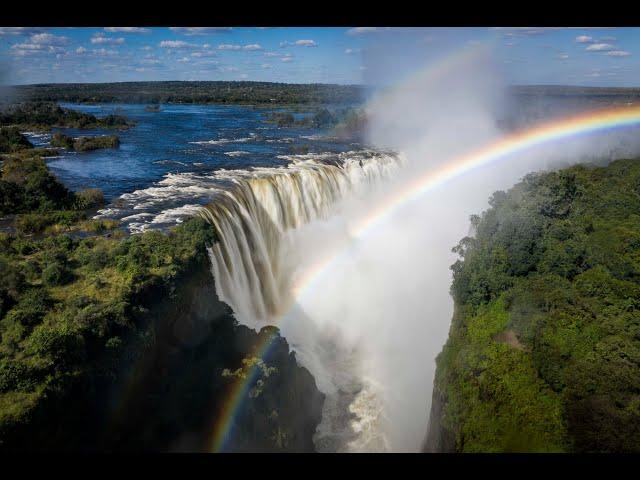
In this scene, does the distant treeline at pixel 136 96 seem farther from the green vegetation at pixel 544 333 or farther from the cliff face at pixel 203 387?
the green vegetation at pixel 544 333

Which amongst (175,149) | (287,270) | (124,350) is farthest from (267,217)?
(175,149)

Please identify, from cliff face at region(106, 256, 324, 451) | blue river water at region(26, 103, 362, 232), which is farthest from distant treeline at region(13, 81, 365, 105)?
cliff face at region(106, 256, 324, 451)

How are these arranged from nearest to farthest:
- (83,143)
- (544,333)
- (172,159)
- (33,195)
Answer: (544,333), (33,195), (172,159), (83,143)

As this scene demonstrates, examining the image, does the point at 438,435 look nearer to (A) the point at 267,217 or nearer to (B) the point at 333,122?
(A) the point at 267,217

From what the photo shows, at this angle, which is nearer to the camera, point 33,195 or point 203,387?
→ point 203,387

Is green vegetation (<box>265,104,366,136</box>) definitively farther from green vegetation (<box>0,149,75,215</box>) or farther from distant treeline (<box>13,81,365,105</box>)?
green vegetation (<box>0,149,75,215</box>)
